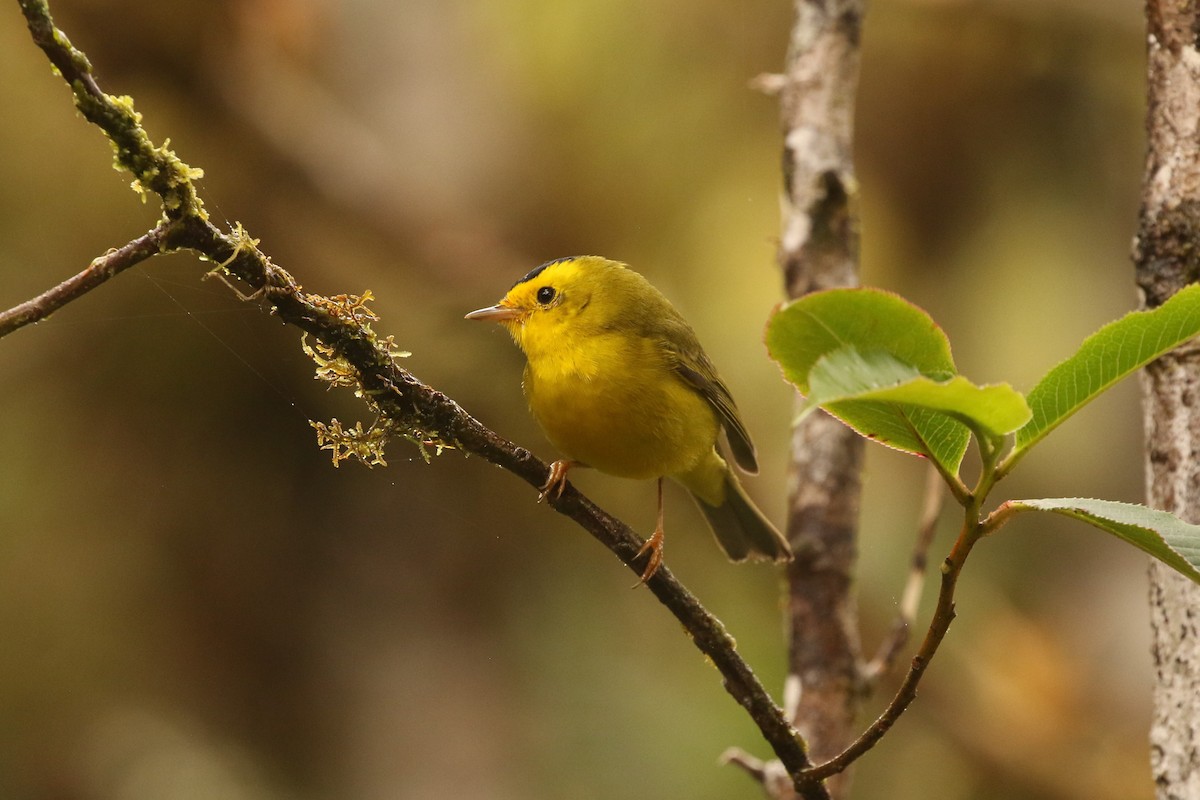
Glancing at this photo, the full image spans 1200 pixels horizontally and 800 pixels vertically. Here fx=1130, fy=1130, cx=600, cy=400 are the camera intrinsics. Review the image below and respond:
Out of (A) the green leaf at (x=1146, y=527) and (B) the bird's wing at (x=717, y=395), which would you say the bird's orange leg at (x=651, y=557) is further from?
(A) the green leaf at (x=1146, y=527)

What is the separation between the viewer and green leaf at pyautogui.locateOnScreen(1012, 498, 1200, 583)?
1.20 m

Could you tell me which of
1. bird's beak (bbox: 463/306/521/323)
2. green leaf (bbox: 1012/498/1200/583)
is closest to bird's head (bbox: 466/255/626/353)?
bird's beak (bbox: 463/306/521/323)

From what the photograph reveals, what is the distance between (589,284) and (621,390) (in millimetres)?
468

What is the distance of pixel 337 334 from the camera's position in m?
1.52

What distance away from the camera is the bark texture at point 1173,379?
177 cm

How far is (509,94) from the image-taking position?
5.79 metres

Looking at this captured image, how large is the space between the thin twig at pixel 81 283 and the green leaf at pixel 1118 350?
39.6 inches

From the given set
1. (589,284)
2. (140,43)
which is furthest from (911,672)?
(140,43)

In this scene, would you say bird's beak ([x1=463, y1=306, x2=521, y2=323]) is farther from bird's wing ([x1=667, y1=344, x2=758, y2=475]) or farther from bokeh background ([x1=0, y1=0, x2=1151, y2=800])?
bokeh background ([x1=0, y1=0, x2=1151, y2=800])

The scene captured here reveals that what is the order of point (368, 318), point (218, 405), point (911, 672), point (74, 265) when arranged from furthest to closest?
point (218, 405), point (74, 265), point (368, 318), point (911, 672)

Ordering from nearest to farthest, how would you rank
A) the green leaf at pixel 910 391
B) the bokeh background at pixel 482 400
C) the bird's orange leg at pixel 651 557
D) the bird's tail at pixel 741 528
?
the green leaf at pixel 910 391 < the bird's orange leg at pixel 651 557 < the bird's tail at pixel 741 528 < the bokeh background at pixel 482 400

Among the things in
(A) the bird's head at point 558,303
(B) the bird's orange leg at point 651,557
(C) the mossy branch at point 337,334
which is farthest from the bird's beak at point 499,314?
(C) the mossy branch at point 337,334

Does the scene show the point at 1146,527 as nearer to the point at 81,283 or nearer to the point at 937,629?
the point at 937,629

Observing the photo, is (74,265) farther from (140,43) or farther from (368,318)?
(368,318)
